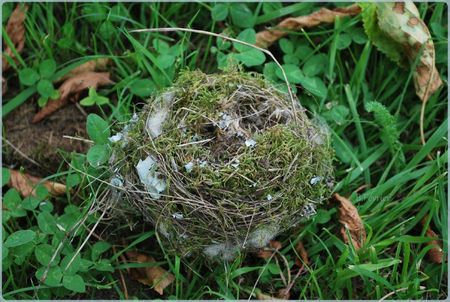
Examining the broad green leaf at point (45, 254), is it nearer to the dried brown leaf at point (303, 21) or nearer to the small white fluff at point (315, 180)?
the small white fluff at point (315, 180)

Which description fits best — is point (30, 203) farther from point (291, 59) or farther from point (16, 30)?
point (291, 59)

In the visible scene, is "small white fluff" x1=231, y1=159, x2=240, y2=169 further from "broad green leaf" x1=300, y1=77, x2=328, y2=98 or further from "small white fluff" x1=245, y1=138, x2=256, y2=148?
"broad green leaf" x1=300, y1=77, x2=328, y2=98

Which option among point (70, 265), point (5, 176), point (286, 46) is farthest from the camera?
point (286, 46)

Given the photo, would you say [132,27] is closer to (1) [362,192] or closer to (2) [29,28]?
(2) [29,28]

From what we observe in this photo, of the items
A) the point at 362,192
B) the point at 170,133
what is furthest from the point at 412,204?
the point at 170,133

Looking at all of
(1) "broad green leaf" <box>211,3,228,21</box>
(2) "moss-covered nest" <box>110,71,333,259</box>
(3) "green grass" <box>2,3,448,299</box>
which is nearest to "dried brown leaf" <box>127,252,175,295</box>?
(3) "green grass" <box>2,3,448,299</box>

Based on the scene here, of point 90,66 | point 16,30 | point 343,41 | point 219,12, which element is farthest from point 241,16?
point 16,30
